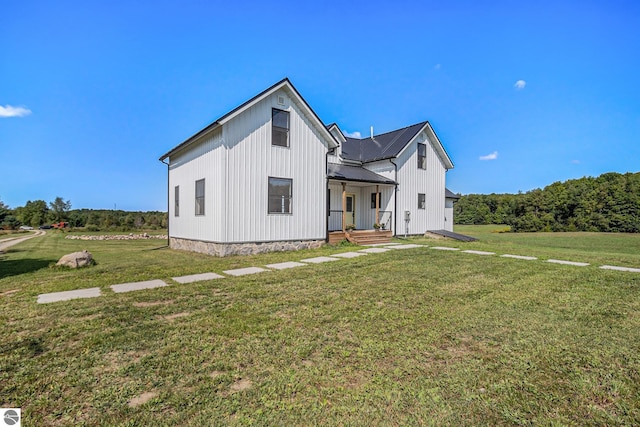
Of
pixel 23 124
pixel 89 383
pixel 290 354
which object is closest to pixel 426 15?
pixel 290 354

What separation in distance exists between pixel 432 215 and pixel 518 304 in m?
13.7

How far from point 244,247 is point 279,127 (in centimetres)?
455

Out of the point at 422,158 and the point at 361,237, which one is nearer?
the point at 361,237

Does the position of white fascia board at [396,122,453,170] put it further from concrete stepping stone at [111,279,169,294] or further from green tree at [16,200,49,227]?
green tree at [16,200,49,227]

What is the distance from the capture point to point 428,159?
17.2 m

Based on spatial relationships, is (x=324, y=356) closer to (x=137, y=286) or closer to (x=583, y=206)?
(x=137, y=286)

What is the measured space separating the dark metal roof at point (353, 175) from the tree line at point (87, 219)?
69.3 ft

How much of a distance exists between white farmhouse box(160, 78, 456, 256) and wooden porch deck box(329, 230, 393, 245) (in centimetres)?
5

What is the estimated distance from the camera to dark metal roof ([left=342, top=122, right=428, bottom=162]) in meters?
15.9

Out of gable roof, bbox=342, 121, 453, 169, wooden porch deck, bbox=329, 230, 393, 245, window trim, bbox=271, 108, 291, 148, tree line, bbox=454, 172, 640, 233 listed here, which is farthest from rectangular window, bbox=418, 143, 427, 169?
tree line, bbox=454, 172, 640, 233

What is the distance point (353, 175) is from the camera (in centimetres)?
1395

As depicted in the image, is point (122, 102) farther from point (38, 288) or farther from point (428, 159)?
point (428, 159)

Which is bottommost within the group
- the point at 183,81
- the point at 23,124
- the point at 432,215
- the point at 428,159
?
the point at 432,215

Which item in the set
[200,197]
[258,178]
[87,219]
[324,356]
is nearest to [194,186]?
[200,197]
